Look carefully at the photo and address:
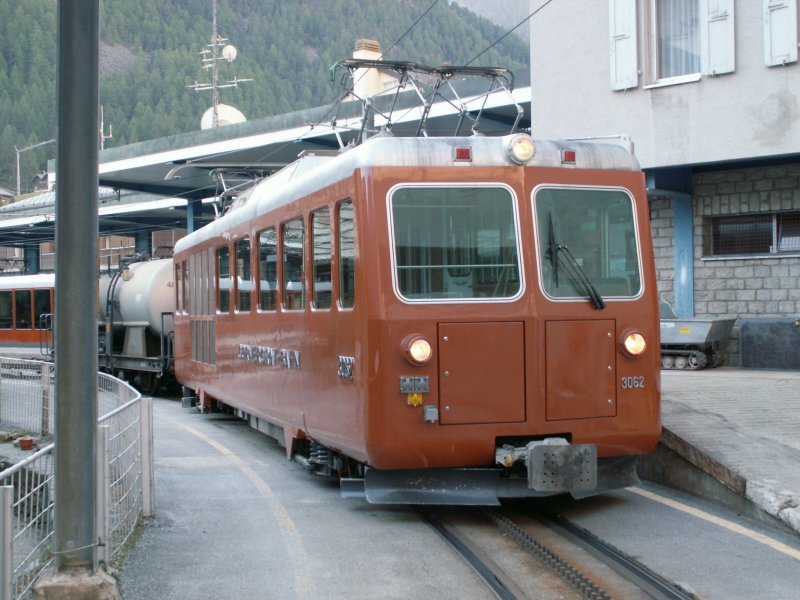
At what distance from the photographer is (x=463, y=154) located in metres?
7.73

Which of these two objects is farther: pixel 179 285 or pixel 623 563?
pixel 179 285

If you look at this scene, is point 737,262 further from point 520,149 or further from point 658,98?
point 520,149

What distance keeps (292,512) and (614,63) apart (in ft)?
33.8

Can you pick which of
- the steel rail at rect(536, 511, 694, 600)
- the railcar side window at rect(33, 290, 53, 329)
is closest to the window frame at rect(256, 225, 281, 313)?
the steel rail at rect(536, 511, 694, 600)

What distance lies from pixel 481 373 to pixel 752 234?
33.6ft

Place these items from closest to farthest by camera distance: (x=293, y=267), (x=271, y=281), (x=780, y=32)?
(x=293, y=267), (x=271, y=281), (x=780, y=32)

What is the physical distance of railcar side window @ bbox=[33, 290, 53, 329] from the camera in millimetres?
27578

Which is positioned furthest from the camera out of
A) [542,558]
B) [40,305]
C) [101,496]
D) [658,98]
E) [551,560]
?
[40,305]

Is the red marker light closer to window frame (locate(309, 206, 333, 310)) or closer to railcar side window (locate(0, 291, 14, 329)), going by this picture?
window frame (locate(309, 206, 333, 310))

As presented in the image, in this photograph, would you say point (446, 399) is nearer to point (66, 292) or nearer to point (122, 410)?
point (122, 410)

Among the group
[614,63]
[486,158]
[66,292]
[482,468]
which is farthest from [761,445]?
[614,63]

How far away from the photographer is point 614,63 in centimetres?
1622

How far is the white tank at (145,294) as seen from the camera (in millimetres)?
20531

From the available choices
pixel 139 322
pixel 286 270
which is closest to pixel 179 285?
pixel 139 322
